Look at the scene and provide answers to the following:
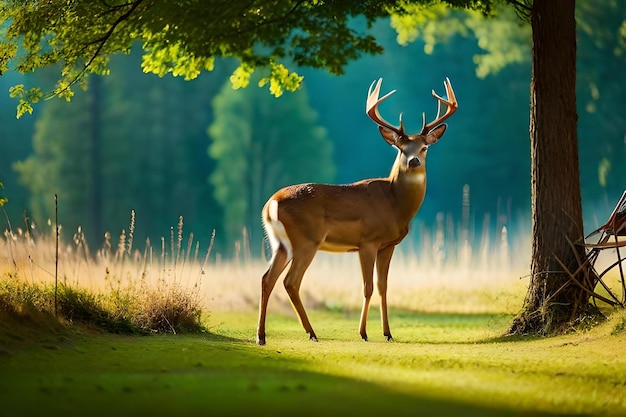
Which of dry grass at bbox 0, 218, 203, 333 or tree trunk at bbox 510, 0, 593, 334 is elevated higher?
tree trunk at bbox 510, 0, 593, 334

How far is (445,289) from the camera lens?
633 inches

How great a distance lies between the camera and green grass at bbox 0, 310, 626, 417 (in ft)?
19.1

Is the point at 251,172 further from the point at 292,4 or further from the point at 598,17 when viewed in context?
the point at 292,4

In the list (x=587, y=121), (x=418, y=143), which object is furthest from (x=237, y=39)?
(x=587, y=121)

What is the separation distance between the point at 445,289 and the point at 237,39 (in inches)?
296

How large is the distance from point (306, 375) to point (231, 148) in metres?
25.5

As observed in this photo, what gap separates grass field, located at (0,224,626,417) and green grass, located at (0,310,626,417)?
0.01 m

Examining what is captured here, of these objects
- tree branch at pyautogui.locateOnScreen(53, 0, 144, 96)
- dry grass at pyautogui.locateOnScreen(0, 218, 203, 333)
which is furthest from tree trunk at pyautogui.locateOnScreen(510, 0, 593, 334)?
tree branch at pyautogui.locateOnScreen(53, 0, 144, 96)

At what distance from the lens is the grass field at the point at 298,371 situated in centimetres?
585

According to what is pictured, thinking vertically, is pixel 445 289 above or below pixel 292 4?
below

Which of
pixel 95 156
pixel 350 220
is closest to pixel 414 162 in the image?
pixel 350 220

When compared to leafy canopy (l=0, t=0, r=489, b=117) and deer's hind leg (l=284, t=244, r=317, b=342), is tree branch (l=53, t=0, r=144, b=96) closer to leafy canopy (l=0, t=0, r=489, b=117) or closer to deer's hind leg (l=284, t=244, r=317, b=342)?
leafy canopy (l=0, t=0, r=489, b=117)

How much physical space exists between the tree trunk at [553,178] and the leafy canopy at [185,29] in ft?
3.24

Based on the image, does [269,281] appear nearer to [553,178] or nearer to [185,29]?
[185,29]
